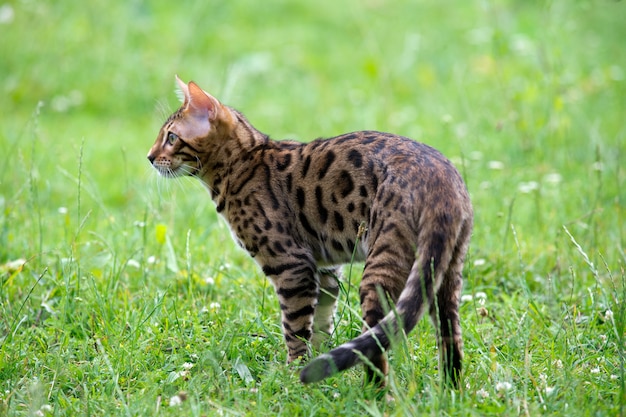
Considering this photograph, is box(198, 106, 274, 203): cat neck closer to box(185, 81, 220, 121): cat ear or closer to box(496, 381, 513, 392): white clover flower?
box(185, 81, 220, 121): cat ear

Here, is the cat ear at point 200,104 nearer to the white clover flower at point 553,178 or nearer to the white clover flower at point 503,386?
the white clover flower at point 503,386

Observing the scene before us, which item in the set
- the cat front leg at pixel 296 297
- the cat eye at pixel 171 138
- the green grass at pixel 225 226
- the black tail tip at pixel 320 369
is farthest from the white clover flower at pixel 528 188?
the black tail tip at pixel 320 369

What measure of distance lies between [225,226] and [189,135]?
1558 millimetres

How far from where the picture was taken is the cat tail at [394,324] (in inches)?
120

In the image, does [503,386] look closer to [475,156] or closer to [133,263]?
[133,263]

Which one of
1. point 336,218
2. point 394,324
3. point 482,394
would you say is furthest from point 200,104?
point 482,394

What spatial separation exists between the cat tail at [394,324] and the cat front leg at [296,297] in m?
0.72

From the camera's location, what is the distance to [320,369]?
9.98 feet

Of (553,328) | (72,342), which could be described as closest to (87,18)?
(72,342)

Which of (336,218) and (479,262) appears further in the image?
(479,262)

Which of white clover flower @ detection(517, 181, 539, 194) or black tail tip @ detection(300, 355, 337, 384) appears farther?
white clover flower @ detection(517, 181, 539, 194)

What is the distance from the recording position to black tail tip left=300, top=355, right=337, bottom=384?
304 centimetres

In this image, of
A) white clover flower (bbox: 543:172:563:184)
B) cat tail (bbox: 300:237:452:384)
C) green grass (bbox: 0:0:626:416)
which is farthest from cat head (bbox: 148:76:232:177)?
white clover flower (bbox: 543:172:563:184)

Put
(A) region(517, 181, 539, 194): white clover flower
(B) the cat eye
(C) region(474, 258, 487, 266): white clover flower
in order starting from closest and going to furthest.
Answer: (B) the cat eye → (C) region(474, 258, 487, 266): white clover flower → (A) region(517, 181, 539, 194): white clover flower
